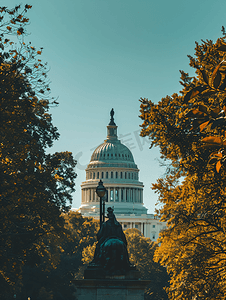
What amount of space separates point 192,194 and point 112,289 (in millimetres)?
6909

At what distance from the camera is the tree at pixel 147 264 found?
178 ft

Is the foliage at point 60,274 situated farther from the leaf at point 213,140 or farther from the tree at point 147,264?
the leaf at point 213,140

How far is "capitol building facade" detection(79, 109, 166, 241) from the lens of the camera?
138m

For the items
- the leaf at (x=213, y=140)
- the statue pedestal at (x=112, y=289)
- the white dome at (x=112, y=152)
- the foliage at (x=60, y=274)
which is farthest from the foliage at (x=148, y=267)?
the white dome at (x=112, y=152)

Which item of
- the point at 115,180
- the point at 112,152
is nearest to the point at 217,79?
the point at 115,180

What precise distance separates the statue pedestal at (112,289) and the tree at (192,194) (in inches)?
196

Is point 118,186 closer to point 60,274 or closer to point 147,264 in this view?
point 147,264

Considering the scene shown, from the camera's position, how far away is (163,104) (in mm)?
18312

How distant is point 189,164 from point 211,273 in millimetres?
5443

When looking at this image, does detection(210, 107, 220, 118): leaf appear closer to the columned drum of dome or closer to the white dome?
the columned drum of dome

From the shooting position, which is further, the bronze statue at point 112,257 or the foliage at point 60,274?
the foliage at point 60,274

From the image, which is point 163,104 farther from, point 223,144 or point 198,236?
point 223,144

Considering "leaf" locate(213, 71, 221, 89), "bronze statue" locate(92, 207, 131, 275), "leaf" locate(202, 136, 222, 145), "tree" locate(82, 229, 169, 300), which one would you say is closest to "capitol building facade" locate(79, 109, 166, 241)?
"tree" locate(82, 229, 169, 300)

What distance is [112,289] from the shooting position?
1263 centimetres
